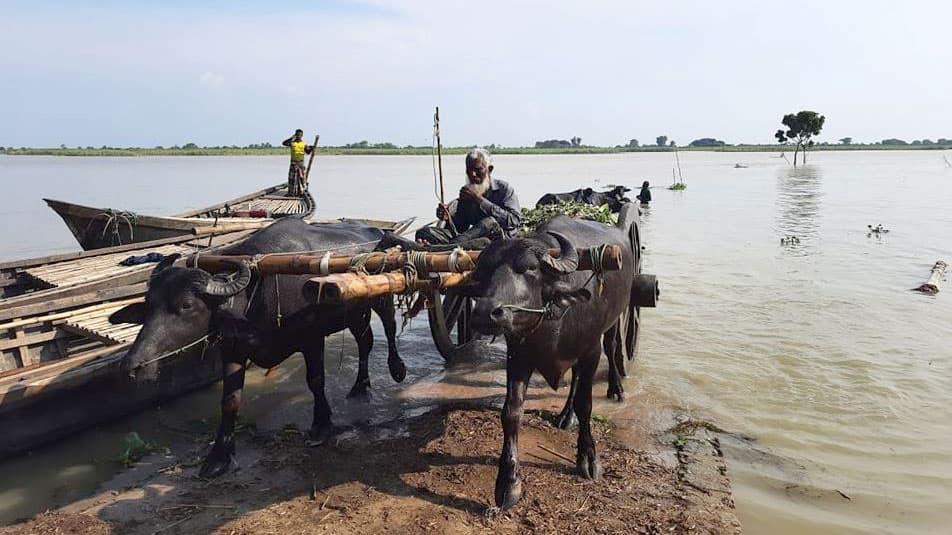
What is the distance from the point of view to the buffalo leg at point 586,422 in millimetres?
4617

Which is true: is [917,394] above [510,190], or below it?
below

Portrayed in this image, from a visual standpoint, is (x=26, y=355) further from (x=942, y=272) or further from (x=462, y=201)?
(x=942, y=272)

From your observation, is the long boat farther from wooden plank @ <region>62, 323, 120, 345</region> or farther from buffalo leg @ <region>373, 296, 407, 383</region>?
buffalo leg @ <region>373, 296, 407, 383</region>

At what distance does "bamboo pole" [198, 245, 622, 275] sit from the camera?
13.1 ft

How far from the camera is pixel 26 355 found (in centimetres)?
579

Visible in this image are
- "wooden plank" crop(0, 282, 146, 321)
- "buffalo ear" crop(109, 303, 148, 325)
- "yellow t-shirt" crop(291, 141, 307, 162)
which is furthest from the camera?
"yellow t-shirt" crop(291, 141, 307, 162)

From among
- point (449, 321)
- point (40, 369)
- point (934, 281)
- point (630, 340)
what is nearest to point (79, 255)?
point (40, 369)

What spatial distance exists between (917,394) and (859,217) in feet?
57.3

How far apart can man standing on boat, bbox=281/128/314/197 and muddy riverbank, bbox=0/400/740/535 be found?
11471 mm

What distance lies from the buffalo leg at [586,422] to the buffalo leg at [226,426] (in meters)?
2.60

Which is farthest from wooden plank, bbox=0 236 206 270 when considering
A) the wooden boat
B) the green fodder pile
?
the green fodder pile

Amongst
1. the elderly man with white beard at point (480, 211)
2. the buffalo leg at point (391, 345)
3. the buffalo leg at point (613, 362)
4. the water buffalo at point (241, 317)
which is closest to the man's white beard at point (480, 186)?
the elderly man with white beard at point (480, 211)

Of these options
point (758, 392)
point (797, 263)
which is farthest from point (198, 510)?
point (797, 263)

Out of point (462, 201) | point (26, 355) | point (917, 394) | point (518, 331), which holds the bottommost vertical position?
point (917, 394)
